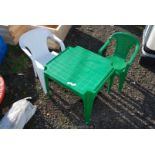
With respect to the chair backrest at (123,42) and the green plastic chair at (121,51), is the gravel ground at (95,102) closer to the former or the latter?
the green plastic chair at (121,51)

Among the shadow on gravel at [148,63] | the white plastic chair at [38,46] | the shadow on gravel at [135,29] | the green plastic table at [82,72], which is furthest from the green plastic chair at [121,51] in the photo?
the shadow on gravel at [135,29]

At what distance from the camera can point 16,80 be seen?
17.4 feet

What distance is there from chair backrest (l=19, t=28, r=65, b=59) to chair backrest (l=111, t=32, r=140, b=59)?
1.16 m

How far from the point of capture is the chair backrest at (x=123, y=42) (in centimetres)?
454

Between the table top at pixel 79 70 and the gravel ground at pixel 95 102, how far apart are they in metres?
0.84

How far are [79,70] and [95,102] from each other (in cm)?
94

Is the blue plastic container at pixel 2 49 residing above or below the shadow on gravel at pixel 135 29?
below

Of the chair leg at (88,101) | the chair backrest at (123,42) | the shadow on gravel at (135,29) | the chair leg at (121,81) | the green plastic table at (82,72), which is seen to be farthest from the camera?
the shadow on gravel at (135,29)

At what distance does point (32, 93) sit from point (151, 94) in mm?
2610

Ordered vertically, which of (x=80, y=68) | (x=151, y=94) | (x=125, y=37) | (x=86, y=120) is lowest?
(x=86, y=120)

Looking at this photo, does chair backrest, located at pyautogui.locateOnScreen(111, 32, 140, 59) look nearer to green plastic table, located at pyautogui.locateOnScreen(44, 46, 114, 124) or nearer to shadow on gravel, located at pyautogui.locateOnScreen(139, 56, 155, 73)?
green plastic table, located at pyautogui.locateOnScreen(44, 46, 114, 124)

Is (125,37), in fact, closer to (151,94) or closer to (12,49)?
(151,94)

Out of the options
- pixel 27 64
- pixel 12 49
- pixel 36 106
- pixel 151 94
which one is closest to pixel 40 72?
pixel 36 106

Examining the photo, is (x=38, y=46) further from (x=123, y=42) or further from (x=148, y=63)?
(x=148, y=63)
